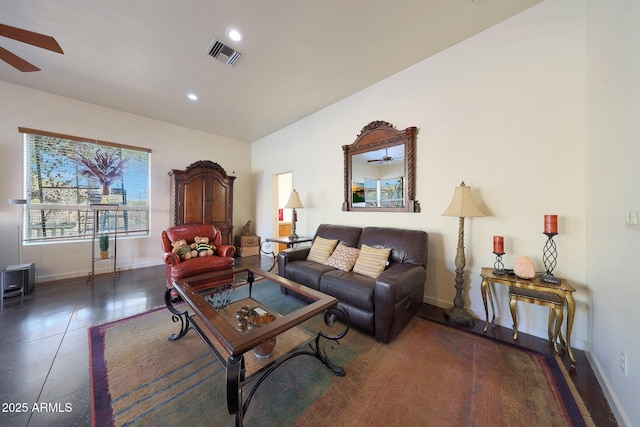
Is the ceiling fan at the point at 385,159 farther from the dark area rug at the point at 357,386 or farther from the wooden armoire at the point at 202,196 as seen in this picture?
the wooden armoire at the point at 202,196

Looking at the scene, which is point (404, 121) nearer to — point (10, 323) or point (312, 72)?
point (312, 72)

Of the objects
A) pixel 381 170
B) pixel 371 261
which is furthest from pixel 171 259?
pixel 381 170

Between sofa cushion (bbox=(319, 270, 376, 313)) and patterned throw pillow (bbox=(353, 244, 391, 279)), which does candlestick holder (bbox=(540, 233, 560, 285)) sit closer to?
patterned throw pillow (bbox=(353, 244, 391, 279))

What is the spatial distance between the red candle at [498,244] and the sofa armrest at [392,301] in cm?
79

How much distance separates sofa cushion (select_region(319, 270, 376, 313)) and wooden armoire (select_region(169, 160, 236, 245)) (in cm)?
338

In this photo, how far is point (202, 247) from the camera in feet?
10.9

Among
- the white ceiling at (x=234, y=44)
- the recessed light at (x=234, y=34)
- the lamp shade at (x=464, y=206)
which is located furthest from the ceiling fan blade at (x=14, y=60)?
A: the lamp shade at (x=464, y=206)

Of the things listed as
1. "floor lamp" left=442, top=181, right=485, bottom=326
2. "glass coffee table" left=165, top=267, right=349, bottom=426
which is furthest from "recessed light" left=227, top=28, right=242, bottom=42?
"floor lamp" left=442, top=181, right=485, bottom=326

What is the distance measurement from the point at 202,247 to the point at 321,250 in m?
1.86

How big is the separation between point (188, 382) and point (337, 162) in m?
3.34

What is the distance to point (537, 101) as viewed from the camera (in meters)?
2.04

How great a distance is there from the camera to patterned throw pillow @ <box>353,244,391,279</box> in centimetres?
240

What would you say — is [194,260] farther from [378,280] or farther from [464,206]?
[464,206]

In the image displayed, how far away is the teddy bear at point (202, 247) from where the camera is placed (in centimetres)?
327
